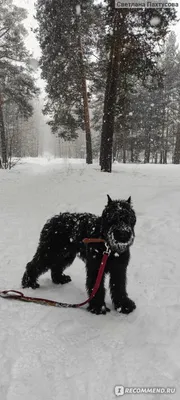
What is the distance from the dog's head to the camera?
11.6 ft

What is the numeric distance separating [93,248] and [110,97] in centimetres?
952

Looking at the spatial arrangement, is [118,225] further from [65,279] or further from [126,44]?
[126,44]

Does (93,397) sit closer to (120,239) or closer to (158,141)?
(120,239)

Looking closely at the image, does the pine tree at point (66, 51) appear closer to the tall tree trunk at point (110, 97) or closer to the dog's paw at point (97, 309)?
the tall tree trunk at point (110, 97)

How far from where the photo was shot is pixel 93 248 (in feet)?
13.1

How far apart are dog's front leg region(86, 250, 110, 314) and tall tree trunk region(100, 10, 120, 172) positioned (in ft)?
29.4

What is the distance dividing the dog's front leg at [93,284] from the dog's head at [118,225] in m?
0.37

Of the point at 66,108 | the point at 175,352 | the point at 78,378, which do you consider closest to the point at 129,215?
the point at 175,352

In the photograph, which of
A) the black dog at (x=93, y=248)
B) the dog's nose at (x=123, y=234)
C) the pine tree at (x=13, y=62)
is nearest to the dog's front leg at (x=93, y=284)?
the black dog at (x=93, y=248)

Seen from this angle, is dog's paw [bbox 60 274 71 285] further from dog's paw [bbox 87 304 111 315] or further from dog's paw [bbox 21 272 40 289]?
dog's paw [bbox 87 304 111 315]

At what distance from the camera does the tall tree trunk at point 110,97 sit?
1141cm

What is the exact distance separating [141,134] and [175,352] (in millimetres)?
37812

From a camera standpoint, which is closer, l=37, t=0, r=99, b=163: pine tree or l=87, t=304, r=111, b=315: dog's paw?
l=87, t=304, r=111, b=315: dog's paw

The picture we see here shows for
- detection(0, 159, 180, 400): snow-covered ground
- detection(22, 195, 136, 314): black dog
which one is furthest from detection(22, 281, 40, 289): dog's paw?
detection(0, 159, 180, 400): snow-covered ground
